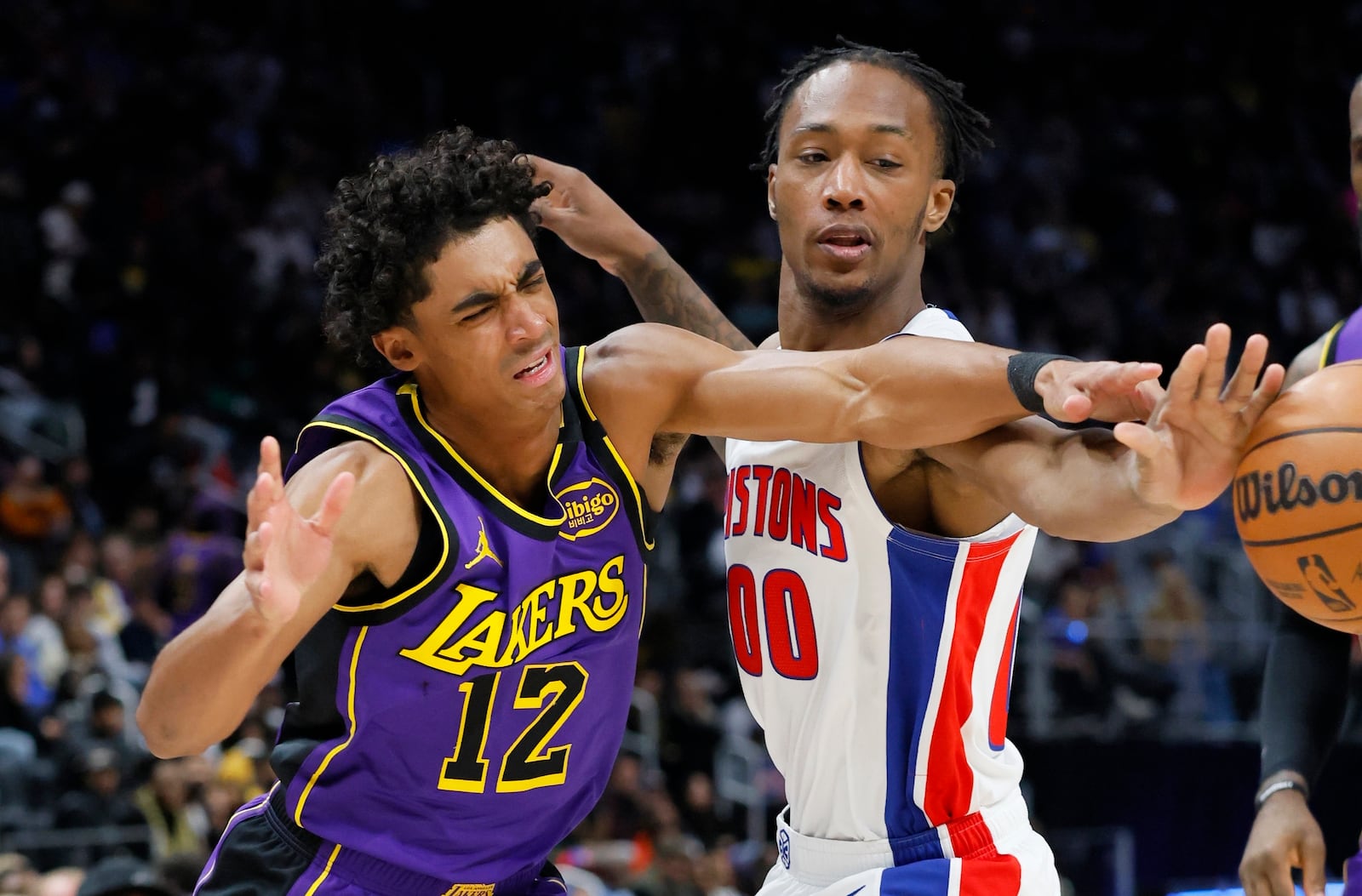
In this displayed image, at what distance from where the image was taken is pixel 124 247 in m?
11.8

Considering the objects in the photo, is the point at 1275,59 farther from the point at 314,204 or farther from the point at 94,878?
the point at 94,878

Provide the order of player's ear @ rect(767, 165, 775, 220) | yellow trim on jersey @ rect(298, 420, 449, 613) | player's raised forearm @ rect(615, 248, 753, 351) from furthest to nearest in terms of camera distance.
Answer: player's raised forearm @ rect(615, 248, 753, 351)
player's ear @ rect(767, 165, 775, 220)
yellow trim on jersey @ rect(298, 420, 449, 613)

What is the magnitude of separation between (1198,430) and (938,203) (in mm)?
1376

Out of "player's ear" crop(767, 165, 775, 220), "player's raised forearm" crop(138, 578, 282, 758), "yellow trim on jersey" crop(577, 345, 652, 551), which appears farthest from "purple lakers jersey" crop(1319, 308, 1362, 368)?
"player's raised forearm" crop(138, 578, 282, 758)

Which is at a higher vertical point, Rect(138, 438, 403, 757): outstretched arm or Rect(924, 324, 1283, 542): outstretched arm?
Rect(924, 324, 1283, 542): outstretched arm

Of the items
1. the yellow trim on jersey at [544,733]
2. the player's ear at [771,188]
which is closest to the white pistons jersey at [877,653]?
the yellow trim on jersey at [544,733]

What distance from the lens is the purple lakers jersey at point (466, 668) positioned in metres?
3.31

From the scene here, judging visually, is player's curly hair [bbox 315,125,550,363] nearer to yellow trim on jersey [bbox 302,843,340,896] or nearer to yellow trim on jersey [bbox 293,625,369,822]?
yellow trim on jersey [bbox 293,625,369,822]

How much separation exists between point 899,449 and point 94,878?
7.48ft

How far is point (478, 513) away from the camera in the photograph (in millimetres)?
3398

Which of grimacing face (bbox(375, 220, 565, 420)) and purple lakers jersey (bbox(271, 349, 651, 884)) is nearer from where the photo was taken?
purple lakers jersey (bbox(271, 349, 651, 884))

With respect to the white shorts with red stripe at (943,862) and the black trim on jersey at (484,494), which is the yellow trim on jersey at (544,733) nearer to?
the black trim on jersey at (484,494)

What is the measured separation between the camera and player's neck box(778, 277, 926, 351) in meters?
3.88

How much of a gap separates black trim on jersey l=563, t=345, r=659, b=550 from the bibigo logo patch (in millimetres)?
34
